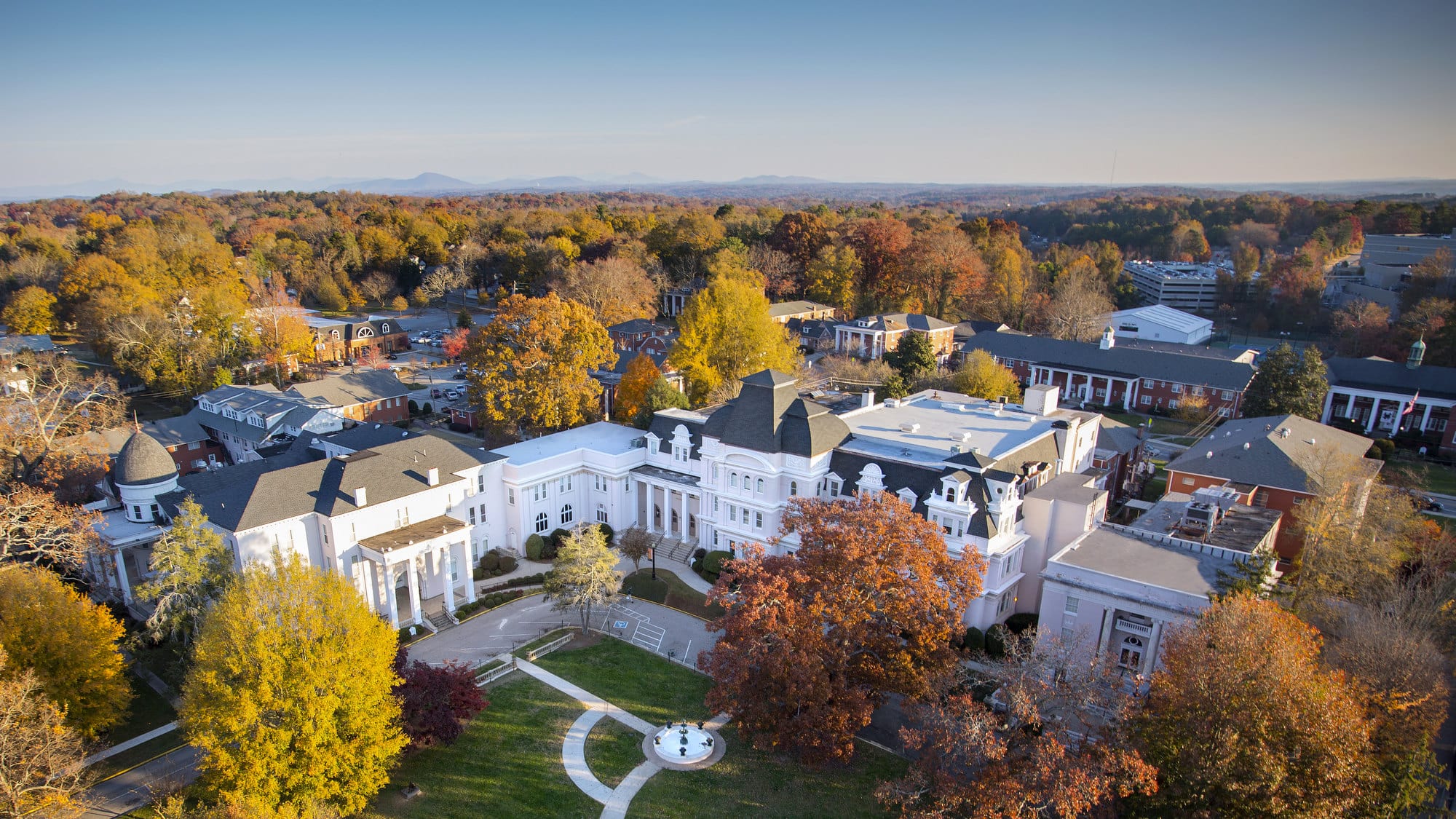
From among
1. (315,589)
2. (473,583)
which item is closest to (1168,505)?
(473,583)

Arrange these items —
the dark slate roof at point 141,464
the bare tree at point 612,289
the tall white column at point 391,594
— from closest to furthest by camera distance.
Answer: the tall white column at point 391,594 → the dark slate roof at point 141,464 → the bare tree at point 612,289

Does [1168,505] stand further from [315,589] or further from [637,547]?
[315,589]

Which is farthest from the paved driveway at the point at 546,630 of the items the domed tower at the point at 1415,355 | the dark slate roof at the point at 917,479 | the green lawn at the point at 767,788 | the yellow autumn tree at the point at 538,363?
the domed tower at the point at 1415,355

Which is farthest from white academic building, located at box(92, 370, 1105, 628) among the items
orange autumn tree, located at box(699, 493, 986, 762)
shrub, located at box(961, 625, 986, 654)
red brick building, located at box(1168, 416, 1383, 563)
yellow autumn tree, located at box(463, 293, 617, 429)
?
red brick building, located at box(1168, 416, 1383, 563)

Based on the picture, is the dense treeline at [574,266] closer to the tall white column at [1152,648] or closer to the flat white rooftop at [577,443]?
the flat white rooftop at [577,443]

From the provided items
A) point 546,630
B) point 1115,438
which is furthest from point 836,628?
point 1115,438

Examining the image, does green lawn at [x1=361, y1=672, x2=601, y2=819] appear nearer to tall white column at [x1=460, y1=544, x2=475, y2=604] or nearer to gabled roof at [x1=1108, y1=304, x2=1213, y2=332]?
tall white column at [x1=460, y1=544, x2=475, y2=604]

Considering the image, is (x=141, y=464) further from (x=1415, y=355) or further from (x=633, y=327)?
(x=1415, y=355)
